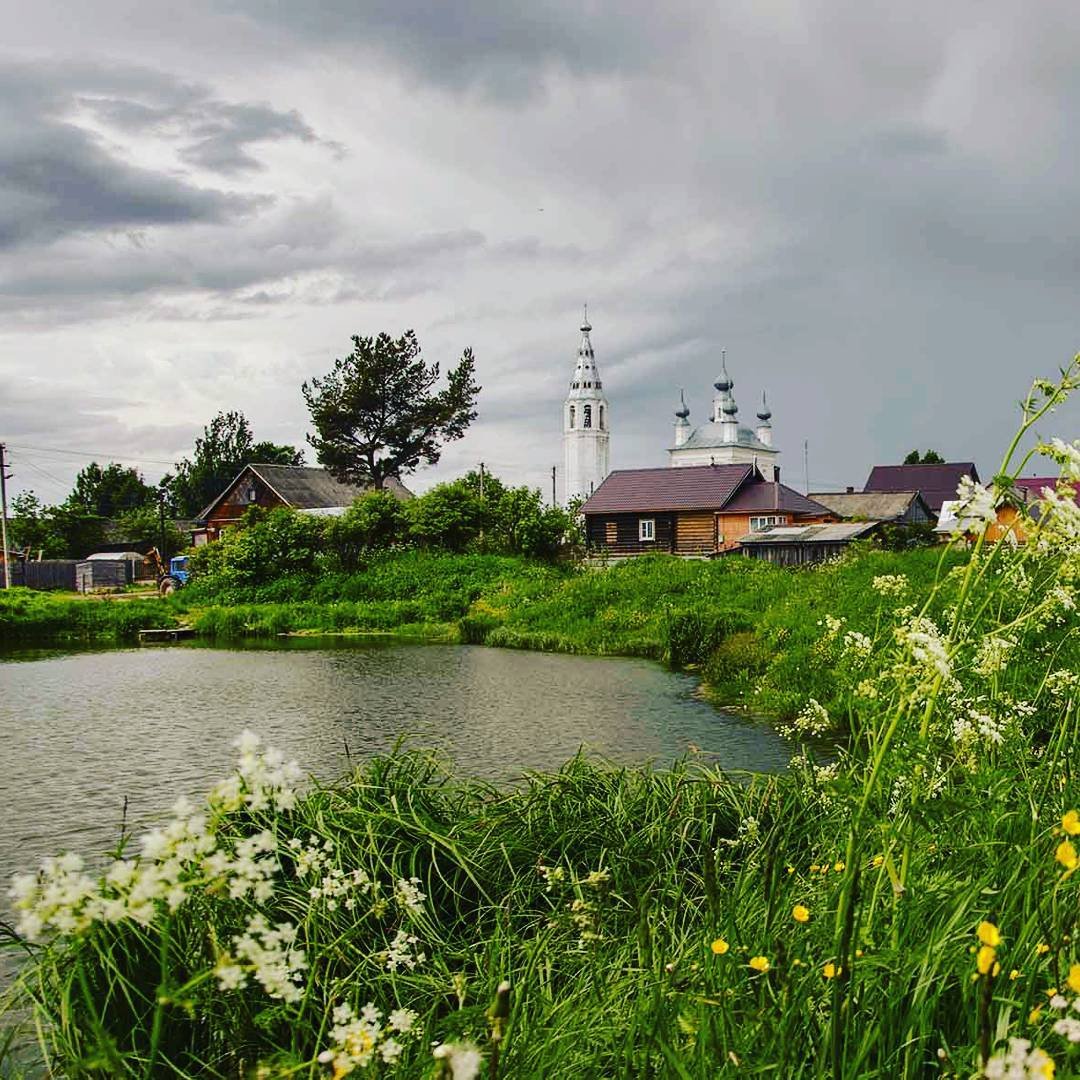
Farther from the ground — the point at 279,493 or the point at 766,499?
the point at 279,493

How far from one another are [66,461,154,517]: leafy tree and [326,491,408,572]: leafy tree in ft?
192

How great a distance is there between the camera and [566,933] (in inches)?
195

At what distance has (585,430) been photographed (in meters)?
112

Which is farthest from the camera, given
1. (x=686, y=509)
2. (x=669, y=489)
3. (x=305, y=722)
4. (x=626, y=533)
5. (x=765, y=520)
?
(x=626, y=533)

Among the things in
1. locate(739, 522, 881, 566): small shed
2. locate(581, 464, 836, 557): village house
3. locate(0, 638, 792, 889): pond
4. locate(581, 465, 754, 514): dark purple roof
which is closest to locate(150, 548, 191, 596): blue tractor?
locate(581, 464, 836, 557): village house

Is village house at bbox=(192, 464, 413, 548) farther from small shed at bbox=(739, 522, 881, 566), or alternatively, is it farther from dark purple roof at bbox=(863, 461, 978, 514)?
dark purple roof at bbox=(863, 461, 978, 514)

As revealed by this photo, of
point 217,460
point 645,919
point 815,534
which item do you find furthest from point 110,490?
point 645,919

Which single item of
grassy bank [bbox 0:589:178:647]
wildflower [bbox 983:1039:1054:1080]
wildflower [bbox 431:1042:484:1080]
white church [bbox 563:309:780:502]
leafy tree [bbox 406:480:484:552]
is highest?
white church [bbox 563:309:780:502]

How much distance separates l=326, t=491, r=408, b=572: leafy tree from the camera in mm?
38625

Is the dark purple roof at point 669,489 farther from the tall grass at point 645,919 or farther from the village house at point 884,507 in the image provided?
the tall grass at point 645,919

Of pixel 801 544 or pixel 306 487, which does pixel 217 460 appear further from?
pixel 801 544

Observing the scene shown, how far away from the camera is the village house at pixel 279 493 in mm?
59125

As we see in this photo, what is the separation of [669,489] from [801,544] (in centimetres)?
1755

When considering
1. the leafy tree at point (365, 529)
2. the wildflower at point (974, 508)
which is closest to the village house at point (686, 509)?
the leafy tree at point (365, 529)
